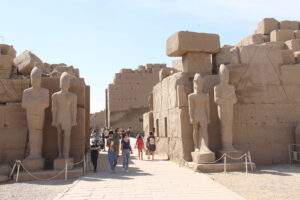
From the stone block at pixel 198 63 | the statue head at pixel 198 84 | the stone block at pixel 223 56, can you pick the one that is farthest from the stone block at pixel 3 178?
the stone block at pixel 223 56

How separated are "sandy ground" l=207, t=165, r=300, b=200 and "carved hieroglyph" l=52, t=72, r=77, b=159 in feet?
12.7

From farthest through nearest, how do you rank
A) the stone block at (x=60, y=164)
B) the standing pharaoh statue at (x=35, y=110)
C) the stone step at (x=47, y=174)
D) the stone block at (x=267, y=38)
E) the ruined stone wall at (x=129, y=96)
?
the ruined stone wall at (x=129, y=96) < the stone block at (x=267, y=38) < the standing pharaoh statue at (x=35, y=110) < the stone block at (x=60, y=164) < the stone step at (x=47, y=174)

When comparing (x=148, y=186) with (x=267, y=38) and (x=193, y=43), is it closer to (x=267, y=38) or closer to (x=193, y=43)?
(x=193, y=43)

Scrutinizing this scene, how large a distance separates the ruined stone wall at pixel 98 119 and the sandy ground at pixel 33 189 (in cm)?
1942

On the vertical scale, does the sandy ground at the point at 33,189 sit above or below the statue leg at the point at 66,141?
below

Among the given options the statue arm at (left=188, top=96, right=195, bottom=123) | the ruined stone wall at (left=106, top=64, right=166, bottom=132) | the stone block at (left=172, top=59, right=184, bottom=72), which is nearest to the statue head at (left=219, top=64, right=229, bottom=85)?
the statue arm at (left=188, top=96, right=195, bottom=123)

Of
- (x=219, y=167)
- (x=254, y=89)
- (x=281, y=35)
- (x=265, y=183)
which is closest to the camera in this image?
(x=265, y=183)

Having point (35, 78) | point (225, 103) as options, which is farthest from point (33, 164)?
point (225, 103)

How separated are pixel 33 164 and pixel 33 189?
53.5 inches

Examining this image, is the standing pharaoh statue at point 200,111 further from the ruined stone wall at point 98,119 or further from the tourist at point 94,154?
the ruined stone wall at point 98,119

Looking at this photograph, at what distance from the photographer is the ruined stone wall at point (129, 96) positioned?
2255cm

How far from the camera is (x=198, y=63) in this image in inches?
372

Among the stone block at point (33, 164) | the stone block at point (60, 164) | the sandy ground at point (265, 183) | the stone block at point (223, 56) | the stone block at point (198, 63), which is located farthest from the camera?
the stone block at point (223, 56)

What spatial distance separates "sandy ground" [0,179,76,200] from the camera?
5574 millimetres
